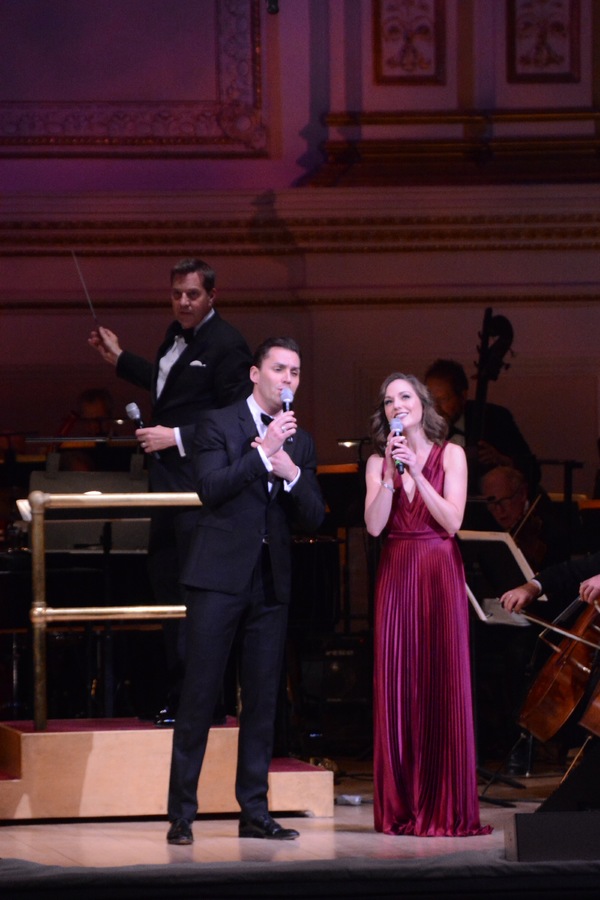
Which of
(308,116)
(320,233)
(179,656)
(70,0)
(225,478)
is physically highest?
(70,0)

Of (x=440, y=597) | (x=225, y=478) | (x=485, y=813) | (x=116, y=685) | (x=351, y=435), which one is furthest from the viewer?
(x=351, y=435)

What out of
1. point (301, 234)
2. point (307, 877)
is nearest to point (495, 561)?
point (307, 877)

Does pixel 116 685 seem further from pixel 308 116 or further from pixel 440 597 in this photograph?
pixel 308 116

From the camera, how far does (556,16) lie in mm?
8352

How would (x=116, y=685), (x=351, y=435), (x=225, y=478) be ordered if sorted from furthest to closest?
(x=351, y=435) → (x=116, y=685) → (x=225, y=478)

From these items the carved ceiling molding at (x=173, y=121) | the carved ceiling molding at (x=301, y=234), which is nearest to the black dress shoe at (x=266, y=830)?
the carved ceiling molding at (x=301, y=234)

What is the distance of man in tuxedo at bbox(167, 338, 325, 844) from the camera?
4574 millimetres

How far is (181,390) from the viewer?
5215 mm

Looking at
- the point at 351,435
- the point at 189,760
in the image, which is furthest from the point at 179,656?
the point at 351,435

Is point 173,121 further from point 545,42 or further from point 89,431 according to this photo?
point 545,42

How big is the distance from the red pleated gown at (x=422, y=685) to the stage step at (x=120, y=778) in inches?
14.3

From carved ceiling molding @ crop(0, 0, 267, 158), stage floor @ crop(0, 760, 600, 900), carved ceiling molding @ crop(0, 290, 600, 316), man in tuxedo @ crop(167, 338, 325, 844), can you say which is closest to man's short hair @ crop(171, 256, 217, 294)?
man in tuxedo @ crop(167, 338, 325, 844)

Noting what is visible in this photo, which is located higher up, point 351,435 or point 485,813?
point 351,435

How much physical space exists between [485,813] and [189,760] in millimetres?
1129
